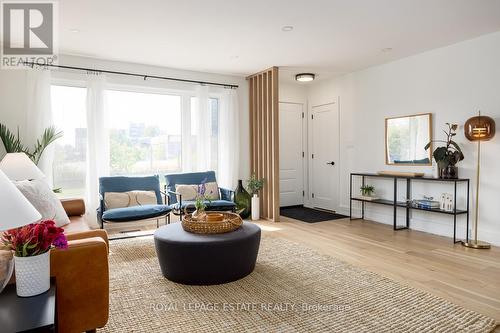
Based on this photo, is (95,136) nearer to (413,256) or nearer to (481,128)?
(413,256)

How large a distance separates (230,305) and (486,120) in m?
3.64

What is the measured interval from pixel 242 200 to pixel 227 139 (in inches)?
44.1

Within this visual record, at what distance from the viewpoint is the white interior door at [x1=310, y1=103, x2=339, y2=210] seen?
246 inches

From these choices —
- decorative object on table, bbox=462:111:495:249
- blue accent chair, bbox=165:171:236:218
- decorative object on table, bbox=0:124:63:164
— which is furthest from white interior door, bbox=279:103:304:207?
decorative object on table, bbox=0:124:63:164

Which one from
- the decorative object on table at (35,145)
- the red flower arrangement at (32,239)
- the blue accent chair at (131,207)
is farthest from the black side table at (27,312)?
the decorative object on table at (35,145)

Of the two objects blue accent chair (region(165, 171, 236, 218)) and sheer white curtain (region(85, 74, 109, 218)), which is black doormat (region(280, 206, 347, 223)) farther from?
sheer white curtain (region(85, 74, 109, 218))

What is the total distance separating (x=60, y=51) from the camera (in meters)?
4.55

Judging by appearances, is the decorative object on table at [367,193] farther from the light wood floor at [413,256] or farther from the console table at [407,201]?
the light wood floor at [413,256]

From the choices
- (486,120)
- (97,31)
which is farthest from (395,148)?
(97,31)

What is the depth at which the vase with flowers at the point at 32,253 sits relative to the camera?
1.49 metres

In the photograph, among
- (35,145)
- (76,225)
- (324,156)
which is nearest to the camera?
(76,225)

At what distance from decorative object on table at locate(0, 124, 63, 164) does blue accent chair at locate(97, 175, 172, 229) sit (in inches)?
33.5

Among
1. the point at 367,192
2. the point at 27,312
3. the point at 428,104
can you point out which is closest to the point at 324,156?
the point at 367,192

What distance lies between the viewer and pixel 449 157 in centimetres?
424
